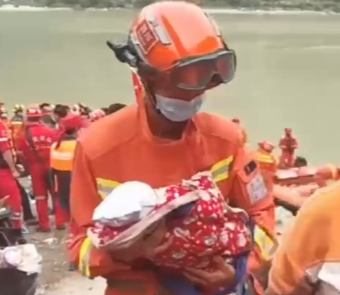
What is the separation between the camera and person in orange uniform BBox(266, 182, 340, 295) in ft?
7.20

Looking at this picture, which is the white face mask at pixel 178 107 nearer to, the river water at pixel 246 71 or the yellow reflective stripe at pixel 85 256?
the yellow reflective stripe at pixel 85 256

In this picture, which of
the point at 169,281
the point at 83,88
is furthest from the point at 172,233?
the point at 83,88

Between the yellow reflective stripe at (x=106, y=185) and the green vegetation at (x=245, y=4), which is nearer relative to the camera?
the yellow reflective stripe at (x=106, y=185)

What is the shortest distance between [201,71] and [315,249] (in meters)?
0.60

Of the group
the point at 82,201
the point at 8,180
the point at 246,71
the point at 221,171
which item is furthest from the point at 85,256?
the point at 246,71

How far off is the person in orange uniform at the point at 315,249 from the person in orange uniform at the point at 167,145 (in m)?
0.35

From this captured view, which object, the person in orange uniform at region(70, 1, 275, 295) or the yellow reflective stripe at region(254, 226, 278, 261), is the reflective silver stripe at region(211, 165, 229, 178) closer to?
the person in orange uniform at region(70, 1, 275, 295)

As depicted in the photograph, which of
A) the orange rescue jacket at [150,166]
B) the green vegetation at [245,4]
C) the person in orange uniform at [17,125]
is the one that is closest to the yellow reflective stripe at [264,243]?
the orange rescue jacket at [150,166]

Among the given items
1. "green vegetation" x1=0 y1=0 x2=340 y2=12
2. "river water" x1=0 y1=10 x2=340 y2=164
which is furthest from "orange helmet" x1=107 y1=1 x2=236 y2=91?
"green vegetation" x1=0 y1=0 x2=340 y2=12

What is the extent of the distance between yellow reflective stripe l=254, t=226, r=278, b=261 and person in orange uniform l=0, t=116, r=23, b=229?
5721mm

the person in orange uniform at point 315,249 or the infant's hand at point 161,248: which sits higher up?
the person in orange uniform at point 315,249

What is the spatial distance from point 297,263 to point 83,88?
127 ft

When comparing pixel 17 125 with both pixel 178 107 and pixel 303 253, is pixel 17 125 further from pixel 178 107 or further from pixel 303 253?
pixel 303 253

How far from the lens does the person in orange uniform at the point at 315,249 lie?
86.4 inches
